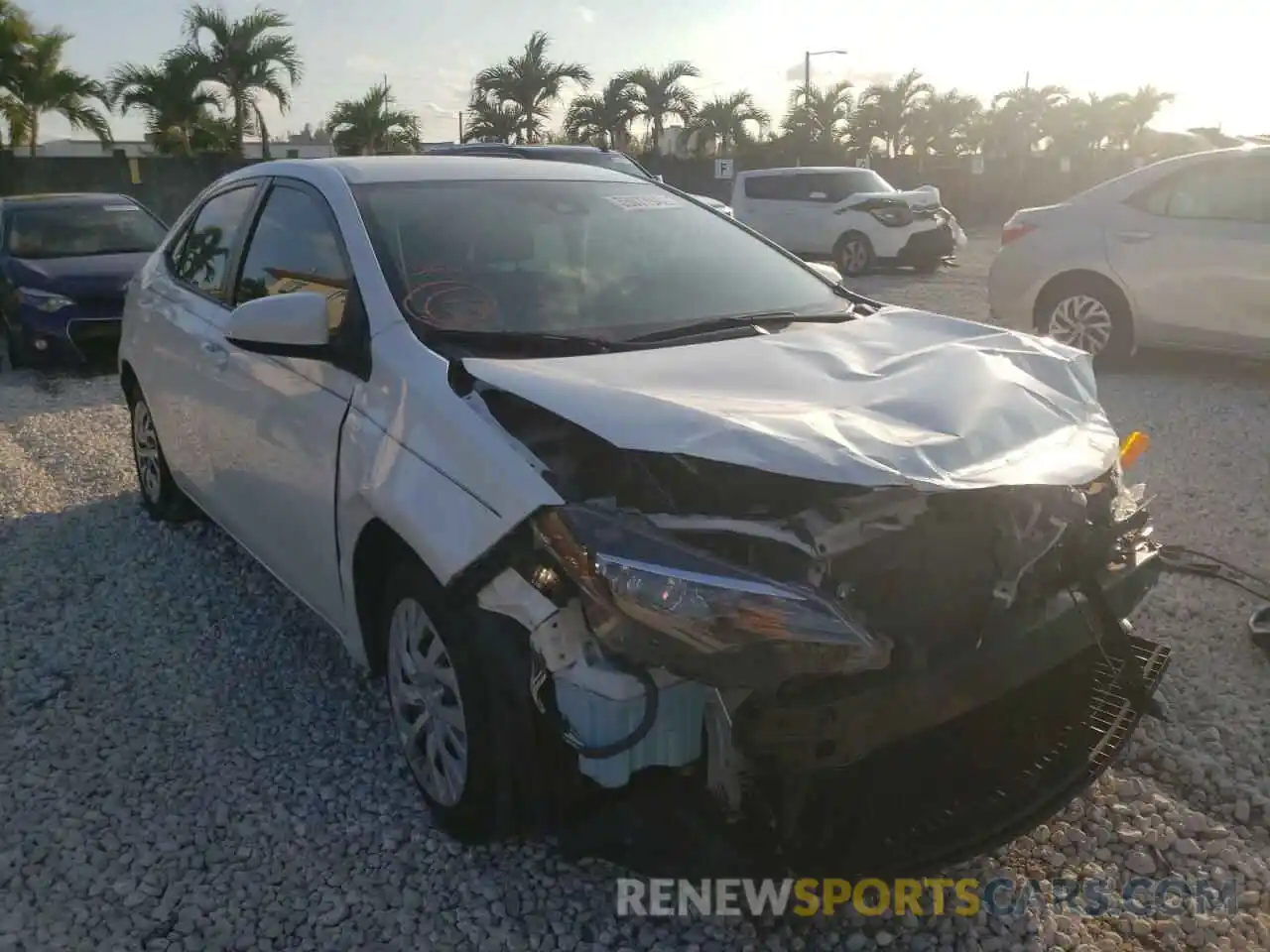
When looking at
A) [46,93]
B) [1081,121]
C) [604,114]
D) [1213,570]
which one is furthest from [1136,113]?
[1213,570]

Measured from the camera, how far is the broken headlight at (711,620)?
2129mm

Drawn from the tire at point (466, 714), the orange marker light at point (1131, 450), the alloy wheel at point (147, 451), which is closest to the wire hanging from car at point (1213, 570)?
the orange marker light at point (1131, 450)

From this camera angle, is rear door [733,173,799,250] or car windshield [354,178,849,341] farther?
rear door [733,173,799,250]

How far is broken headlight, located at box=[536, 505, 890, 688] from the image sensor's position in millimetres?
2129

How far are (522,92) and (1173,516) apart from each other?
2972 cm

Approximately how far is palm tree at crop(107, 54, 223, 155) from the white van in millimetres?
14953

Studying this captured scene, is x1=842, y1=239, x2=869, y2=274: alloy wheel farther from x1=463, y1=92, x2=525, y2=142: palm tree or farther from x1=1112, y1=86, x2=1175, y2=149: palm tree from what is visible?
x1=1112, y1=86, x2=1175, y2=149: palm tree

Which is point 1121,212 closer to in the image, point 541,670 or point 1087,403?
point 1087,403

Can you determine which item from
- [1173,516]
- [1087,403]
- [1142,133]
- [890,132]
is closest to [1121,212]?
[1173,516]

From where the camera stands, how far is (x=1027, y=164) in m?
33.9

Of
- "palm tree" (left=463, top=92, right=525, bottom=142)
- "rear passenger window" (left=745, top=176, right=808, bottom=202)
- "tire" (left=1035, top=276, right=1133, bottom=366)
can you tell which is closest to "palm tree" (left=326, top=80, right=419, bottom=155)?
"palm tree" (left=463, top=92, right=525, bottom=142)

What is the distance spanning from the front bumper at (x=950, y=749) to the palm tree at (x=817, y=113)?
1453 inches

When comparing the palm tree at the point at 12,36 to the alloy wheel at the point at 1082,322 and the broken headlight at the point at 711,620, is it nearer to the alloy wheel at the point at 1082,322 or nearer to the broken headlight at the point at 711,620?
the alloy wheel at the point at 1082,322

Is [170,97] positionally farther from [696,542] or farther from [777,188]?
[696,542]
